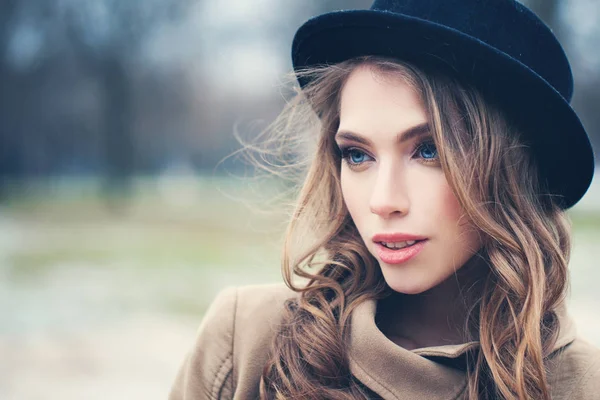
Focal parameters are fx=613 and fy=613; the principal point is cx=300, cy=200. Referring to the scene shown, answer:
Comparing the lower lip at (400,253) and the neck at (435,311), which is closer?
the lower lip at (400,253)

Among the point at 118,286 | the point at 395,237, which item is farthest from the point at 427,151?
the point at 118,286

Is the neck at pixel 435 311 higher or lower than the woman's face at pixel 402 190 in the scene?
lower

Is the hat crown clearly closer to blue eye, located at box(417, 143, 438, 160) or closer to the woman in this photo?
the woman

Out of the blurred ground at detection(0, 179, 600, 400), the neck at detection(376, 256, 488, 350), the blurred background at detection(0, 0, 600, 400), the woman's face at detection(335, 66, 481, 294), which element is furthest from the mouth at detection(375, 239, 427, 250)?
the blurred background at detection(0, 0, 600, 400)

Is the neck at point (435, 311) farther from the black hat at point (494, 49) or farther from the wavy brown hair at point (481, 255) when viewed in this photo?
the black hat at point (494, 49)

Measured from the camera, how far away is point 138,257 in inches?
356

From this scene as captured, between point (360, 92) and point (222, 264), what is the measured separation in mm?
7077

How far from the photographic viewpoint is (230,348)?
174cm

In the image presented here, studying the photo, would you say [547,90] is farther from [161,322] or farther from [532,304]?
[161,322]

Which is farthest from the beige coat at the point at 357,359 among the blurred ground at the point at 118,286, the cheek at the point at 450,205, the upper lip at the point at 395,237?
the blurred ground at the point at 118,286

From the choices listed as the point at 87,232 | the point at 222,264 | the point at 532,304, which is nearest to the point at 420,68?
the point at 532,304

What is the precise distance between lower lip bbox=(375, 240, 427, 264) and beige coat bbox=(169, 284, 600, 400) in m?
0.19

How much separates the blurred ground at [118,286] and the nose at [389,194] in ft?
2.52

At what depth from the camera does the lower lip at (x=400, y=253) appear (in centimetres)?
152
